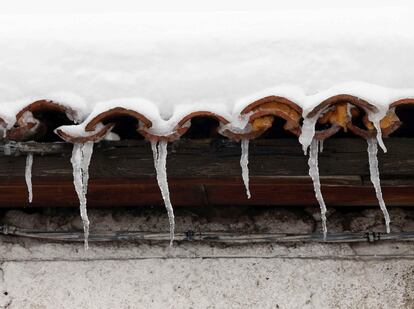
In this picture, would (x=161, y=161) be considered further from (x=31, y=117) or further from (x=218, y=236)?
(x=218, y=236)

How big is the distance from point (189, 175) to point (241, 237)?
1.56 feet

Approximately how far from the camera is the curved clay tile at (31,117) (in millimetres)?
1912

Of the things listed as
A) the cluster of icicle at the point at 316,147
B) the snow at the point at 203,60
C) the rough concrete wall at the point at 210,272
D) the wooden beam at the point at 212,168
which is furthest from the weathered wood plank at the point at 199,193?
the snow at the point at 203,60

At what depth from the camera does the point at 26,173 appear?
209cm

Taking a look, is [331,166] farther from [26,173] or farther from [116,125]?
[26,173]

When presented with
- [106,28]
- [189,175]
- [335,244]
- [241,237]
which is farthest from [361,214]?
[106,28]

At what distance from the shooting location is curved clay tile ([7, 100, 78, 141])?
6.27 feet

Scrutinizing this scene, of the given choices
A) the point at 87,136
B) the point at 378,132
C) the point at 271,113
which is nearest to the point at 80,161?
the point at 87,136

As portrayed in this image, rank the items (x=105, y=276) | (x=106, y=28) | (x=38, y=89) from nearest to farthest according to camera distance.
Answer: (x=38, y=89) → (x=106, y=28) → (x=105, y=276)

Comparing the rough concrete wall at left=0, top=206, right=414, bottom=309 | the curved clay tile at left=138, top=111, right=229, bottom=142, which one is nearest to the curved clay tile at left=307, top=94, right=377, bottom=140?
the curved clay tile at left=138, top=111, right=229, bottom=142

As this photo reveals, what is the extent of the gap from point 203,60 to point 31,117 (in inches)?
23.4

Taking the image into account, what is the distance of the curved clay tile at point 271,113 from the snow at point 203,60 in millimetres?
33

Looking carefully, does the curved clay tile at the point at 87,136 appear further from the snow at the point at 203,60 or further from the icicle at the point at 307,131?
the icicle at the point at 307,131

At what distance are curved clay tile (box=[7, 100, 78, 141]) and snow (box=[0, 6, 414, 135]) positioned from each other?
0.09ft
